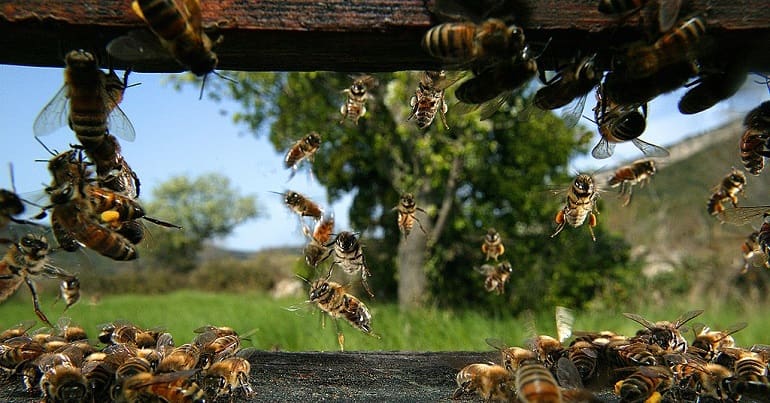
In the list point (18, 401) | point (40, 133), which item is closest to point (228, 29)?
point (40, 133)

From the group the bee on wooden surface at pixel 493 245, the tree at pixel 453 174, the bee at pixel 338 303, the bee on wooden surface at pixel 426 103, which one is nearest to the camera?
the bee on wooden surface at pixel 426 103

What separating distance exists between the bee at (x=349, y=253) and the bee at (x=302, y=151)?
36.5 inches

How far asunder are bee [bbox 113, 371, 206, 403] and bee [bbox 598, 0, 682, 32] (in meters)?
1.72

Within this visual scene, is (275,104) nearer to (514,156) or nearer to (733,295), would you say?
(514,156)

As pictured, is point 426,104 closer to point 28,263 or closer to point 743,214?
point 743,214

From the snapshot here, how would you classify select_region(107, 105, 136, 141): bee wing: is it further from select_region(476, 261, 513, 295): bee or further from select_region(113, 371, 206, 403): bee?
select_region(476, 261, 513, 295): bee

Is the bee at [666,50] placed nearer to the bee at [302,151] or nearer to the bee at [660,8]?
the bee at [660,8]

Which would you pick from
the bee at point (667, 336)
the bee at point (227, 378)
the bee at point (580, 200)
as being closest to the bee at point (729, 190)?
the bee at point (580, 200)

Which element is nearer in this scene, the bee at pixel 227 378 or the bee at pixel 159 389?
the bee at pixel 159 389

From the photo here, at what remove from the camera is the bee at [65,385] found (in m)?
Result: 1.92

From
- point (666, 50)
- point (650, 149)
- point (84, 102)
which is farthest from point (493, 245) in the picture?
point (84, 102)

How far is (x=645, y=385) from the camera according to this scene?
191 cm

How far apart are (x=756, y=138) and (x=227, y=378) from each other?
2382mm

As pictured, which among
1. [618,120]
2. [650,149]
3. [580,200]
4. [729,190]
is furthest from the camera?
[729,190]
